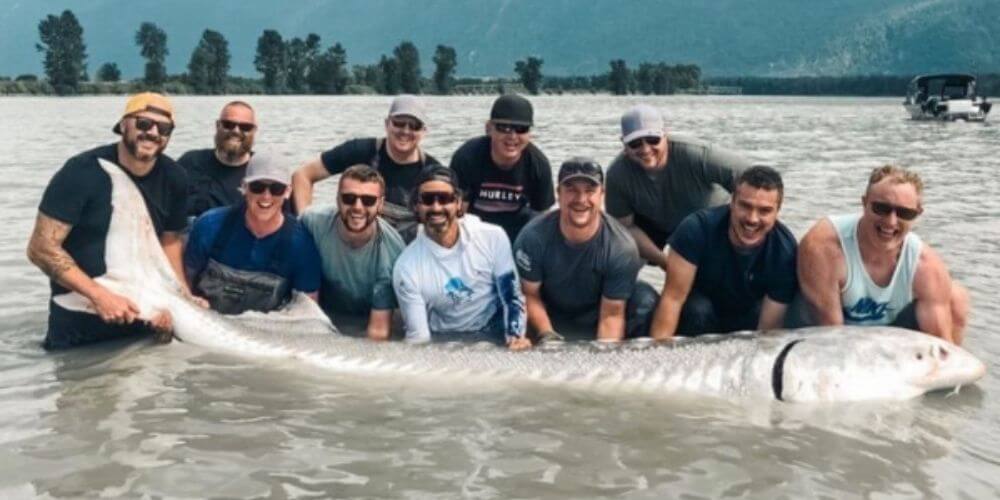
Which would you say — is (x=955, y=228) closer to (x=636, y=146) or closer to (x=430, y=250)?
(x=636, y=146)

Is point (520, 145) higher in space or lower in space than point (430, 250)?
higher

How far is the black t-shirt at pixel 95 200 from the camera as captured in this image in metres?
6.31

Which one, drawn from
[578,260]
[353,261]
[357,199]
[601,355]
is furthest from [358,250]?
[601,355]

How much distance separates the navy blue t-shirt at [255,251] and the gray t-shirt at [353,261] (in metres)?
0.10

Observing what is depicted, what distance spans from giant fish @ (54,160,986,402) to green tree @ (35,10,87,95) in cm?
11678

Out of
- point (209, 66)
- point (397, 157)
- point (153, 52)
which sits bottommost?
point (397, 157)

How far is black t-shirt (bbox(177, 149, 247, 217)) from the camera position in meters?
7.90

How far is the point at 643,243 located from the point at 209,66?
123 meters

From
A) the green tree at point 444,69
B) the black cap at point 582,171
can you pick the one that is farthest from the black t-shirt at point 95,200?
the green tree at point 444,69

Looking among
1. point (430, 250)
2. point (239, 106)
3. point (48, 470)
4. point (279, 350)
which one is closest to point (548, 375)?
point (430, 250)

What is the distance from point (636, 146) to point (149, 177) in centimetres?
357

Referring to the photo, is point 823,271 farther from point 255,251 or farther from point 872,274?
point 255,251

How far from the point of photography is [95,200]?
6.40m

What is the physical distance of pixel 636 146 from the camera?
25.1 ft
